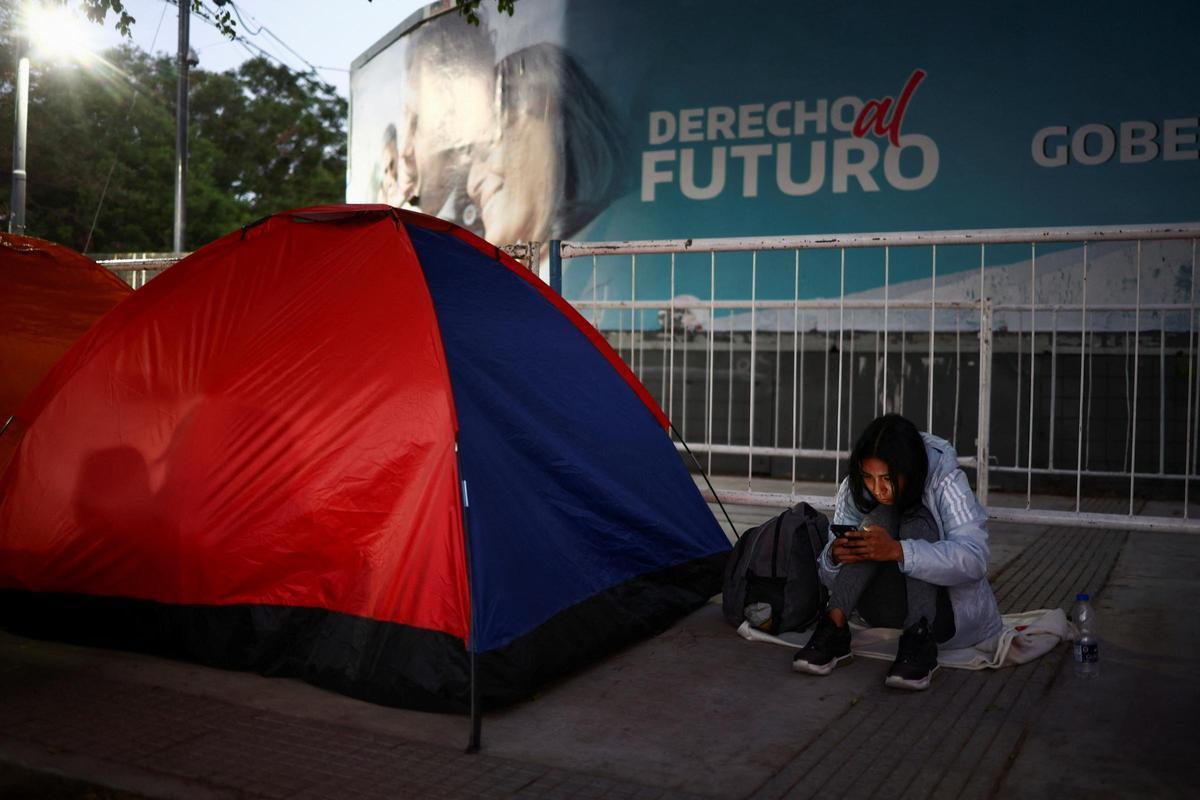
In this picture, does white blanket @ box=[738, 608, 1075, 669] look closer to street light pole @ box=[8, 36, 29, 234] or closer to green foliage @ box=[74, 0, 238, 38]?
green foliage @ box=[74, 0, 238, 38]

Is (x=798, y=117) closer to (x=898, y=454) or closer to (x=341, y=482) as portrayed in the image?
(x=898, y=454)

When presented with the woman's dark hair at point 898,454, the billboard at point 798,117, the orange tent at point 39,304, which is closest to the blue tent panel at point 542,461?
the woman's dark hair at point 898,454

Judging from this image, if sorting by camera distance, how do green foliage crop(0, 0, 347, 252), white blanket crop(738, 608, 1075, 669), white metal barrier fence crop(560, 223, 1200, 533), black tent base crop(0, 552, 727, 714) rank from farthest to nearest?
green foliage crop(0, 0, 347, 252) → white metal barrier fence crop(560, 223, 1200, 533) → white blanket crop(738, 608, 1075, 669) → black tent base crop(0, 552, 727, 714)

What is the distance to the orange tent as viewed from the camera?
6113mm

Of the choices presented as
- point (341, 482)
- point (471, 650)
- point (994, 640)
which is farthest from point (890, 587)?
point (341, 482)

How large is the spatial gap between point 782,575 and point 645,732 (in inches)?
50.3

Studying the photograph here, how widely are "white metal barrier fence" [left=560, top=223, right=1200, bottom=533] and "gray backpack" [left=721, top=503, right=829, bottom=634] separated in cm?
269

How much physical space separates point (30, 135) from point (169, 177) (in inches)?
168

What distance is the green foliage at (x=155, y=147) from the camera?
24.4m

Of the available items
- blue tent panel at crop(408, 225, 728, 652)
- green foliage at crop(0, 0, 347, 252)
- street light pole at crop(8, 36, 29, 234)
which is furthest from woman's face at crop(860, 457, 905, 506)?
green foliage at crop(0, 0, 347, 252)

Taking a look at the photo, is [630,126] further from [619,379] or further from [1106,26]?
[619,379]

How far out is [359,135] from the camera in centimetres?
1658

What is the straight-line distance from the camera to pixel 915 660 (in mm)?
4172

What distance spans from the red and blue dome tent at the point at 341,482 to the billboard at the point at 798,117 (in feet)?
24.4
